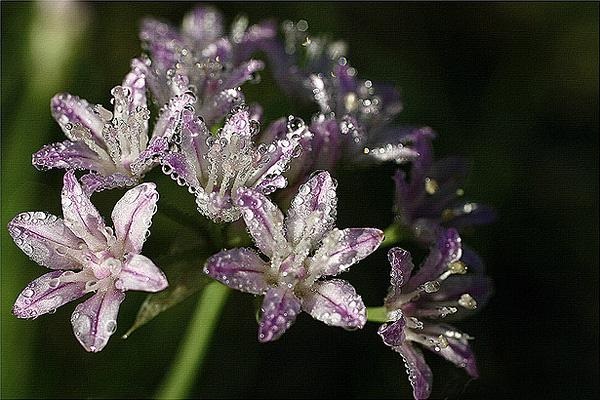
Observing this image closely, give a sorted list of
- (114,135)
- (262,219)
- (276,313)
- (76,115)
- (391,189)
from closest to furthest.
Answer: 1. (276,313)
2. (262,219)
3. (114,135)
4. (76,115)
5. (391,189)

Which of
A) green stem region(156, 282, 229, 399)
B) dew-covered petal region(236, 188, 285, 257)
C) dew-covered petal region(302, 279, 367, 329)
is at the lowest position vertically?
green stem region(156, 282, 229, 399)

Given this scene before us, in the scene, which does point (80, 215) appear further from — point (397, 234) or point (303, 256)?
point (397, 234)

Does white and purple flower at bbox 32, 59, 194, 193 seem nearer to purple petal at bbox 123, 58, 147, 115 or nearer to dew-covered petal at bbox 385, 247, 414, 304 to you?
purple petal at bbox 123, 58, 147, 115

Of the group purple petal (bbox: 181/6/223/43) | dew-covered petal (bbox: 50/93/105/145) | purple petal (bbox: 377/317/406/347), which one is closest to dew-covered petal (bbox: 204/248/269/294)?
purple petal (bbox: 377/317/406/347)

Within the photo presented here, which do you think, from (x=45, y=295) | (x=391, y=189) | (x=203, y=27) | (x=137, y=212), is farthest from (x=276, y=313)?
(x=391, y=189)

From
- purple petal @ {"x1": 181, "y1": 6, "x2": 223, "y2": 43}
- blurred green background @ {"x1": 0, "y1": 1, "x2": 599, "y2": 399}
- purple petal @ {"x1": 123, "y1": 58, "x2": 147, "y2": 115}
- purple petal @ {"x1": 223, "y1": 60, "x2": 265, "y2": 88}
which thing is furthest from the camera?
blurred green background @ {"x1": 0, "y1": 1, "x2": 599, "y2": 399}

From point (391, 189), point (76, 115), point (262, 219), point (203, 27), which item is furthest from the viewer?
point (391, 189)

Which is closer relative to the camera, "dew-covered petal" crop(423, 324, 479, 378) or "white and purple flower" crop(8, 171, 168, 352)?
"white and purple flower" crop(8, 171, 168, 352)
